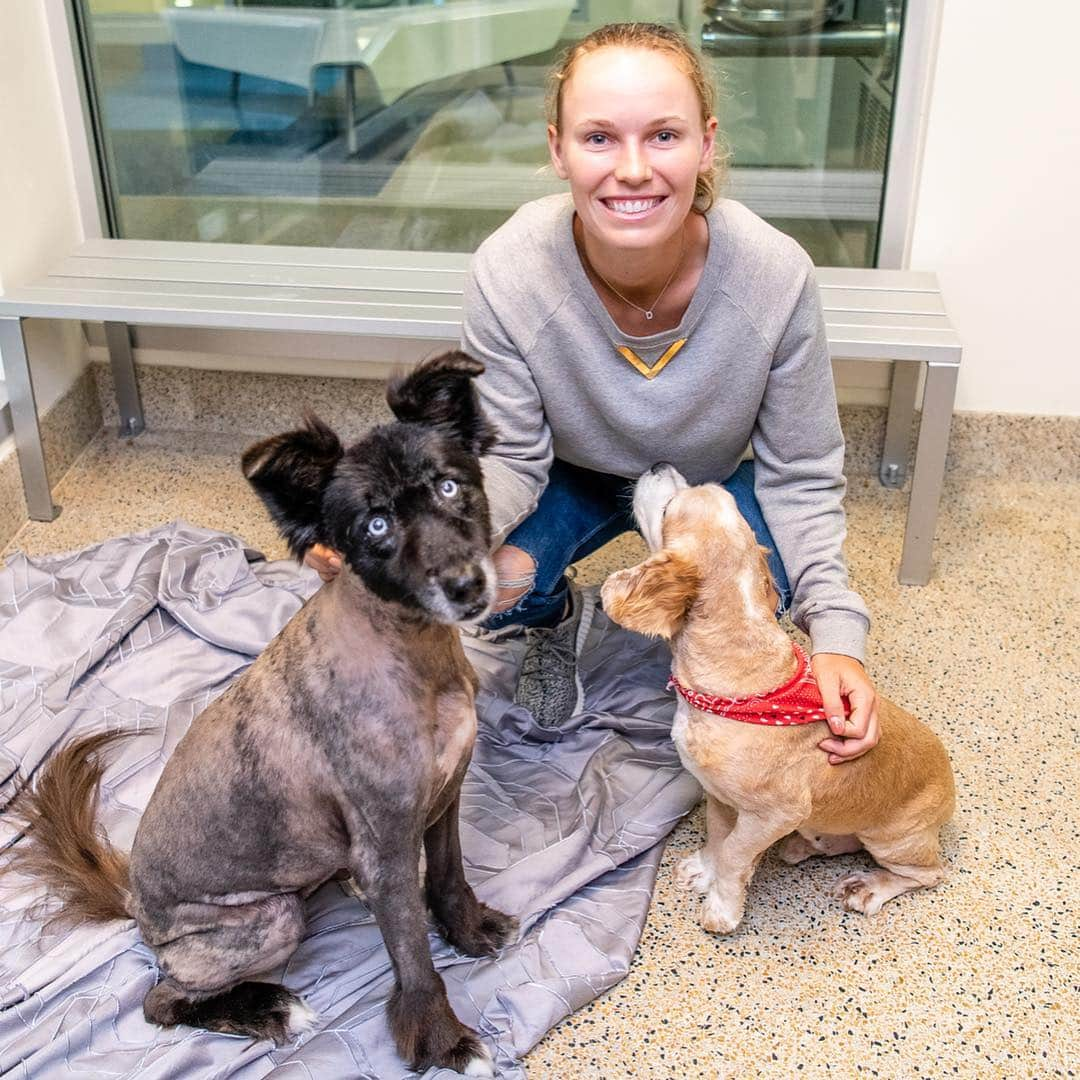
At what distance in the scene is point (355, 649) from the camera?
153cm

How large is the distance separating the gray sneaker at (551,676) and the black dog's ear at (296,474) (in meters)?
0.90

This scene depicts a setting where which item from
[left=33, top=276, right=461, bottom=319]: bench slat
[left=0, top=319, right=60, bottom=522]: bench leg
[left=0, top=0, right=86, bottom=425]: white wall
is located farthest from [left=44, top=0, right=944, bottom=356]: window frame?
[left=0, top=319, right=60, bottom=522]: bench leg

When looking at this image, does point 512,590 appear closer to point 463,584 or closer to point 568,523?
point 568,523

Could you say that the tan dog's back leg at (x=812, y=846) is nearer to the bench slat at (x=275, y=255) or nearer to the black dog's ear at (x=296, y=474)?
the black dog's ear at (x=296, y=474)

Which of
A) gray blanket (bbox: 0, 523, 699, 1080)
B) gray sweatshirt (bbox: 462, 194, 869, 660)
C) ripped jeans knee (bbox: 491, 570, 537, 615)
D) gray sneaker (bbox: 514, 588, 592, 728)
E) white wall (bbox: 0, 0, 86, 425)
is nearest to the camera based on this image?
gray blanket (bbox: 0, 523, 699, 1080)

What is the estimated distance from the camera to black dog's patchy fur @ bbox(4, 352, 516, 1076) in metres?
1.41

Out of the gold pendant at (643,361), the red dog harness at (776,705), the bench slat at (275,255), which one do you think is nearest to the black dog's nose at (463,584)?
the red dog harness at (776,705)

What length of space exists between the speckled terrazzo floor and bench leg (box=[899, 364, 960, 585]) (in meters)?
0.06

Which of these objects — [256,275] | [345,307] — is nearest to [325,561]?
[345,307]

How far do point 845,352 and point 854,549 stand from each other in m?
0.50

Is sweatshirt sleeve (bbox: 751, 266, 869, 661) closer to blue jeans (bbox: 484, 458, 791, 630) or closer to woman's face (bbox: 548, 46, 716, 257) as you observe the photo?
blue jeans (bbox: 484, 458, 791, 630)

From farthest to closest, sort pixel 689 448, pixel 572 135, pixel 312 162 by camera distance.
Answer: pixel 312 162 → pixel 689 448 → pixel 572 135

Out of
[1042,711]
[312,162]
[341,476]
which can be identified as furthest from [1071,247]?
[341,476]

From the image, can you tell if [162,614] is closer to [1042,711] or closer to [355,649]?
[355,649]
